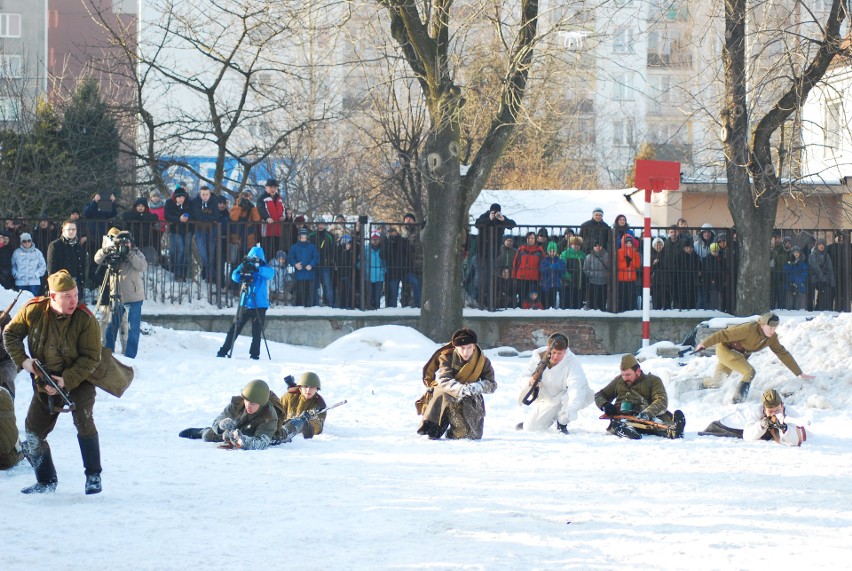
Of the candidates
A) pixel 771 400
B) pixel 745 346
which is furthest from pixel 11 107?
pixel 771 400

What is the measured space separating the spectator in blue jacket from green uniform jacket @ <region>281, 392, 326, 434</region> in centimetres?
827

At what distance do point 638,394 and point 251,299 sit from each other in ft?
22.3

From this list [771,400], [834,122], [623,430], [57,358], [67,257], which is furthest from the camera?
[834,122]

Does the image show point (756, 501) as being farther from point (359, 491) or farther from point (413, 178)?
Answer: point (413, 178)

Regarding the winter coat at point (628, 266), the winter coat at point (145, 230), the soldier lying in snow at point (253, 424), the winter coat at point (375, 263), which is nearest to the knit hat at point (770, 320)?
the soldier lying in snow at point (253, 424)

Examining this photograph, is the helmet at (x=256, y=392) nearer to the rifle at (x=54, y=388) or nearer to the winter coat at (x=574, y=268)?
the rifle at (x=54, y=388)

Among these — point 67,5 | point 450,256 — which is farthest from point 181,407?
point 67,5

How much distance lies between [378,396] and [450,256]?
220 inches

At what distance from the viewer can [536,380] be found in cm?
1272

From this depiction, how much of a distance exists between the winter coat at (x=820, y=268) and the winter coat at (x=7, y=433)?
16444 millimetres

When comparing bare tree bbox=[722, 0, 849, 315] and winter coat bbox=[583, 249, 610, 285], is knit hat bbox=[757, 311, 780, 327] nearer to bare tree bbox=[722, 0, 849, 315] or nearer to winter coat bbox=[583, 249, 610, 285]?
bare tree bbox=[722, 0, 849, 315]

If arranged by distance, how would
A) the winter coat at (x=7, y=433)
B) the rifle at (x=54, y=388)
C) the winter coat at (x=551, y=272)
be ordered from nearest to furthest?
the rifle at (x=54, y=388), the winter coat at (x=7, y=433), the winter coat at (x=551, y=272)

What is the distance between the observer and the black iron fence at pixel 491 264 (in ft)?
67.9

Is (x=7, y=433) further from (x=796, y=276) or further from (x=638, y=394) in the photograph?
(x=796, y=276)
